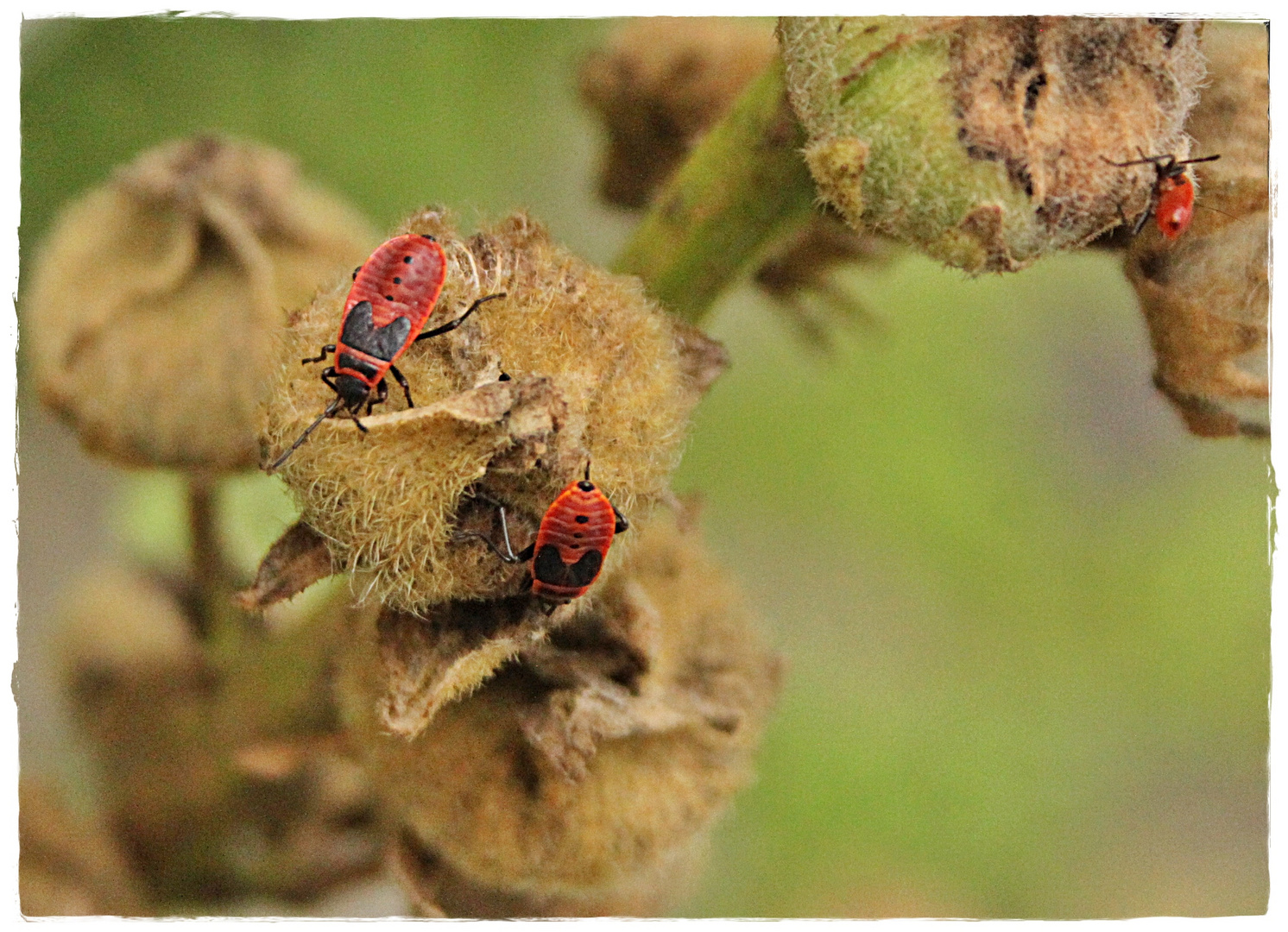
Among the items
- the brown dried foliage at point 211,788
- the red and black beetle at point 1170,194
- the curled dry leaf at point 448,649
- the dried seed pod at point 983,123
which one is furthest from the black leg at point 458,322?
the brown dried foliage at point 211,788

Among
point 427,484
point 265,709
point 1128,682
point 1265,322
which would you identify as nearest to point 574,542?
point 427,484

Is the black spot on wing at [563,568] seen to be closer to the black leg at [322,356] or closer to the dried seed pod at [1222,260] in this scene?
the black leg at [322,356]

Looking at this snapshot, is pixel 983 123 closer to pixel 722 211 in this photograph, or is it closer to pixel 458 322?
pixel 722 211

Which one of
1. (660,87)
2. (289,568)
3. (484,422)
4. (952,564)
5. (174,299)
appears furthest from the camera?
(952,564)

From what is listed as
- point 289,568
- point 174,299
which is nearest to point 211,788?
point 174,299

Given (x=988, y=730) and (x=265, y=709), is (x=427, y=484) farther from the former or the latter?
(x=988, y=730)

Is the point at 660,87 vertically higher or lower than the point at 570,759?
higher
